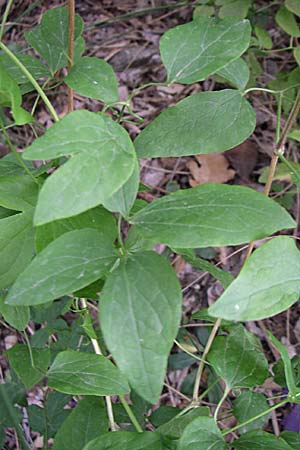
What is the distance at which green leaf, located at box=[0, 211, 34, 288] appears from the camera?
2.19 ft

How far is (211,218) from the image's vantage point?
0.51m

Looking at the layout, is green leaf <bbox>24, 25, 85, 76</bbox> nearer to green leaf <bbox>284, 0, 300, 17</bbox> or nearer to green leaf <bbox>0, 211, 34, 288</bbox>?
green leaf <bbox>0, 211, 34, 288</bbox>

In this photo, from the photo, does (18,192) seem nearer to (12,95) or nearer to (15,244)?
(15,244)

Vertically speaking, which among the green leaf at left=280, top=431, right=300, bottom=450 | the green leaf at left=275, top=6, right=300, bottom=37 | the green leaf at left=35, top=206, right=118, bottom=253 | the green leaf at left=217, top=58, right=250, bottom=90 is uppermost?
the green leaf at left=217, top=58, right=250, bottom=90

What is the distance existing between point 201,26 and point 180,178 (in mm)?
1144

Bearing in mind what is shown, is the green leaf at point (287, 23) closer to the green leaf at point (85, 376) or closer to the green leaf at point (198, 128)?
the green leaf at point (198, 128)

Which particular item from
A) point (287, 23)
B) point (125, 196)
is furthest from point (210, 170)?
point (125, 196)

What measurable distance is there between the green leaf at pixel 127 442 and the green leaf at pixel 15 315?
0.58 feet

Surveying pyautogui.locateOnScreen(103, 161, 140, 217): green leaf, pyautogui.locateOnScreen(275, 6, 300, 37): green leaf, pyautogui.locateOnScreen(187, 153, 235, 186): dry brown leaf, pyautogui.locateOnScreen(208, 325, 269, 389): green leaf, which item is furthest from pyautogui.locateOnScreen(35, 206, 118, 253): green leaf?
pyautogui.locateOnScreen(187, 153, 235, 186): dry brown leaf

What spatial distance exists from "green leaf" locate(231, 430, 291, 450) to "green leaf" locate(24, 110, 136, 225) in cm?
41

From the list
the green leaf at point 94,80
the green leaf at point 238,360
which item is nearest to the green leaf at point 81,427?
the green leaf at point 238,360

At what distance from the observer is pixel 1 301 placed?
74 centimetres

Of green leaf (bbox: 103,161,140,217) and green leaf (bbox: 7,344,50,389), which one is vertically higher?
green leaf (bbox: 103,161,140,217)

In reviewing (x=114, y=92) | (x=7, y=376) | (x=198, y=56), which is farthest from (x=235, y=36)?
(x=7, y=376)
